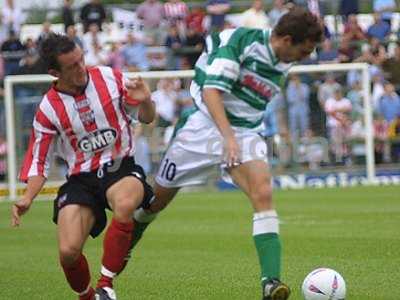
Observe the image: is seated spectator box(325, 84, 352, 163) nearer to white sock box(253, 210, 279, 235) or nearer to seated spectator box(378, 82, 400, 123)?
seated spectator box(378, 82, 400, 123)

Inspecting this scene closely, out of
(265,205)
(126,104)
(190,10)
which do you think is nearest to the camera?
(265,205)

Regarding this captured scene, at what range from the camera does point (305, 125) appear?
23.5 m

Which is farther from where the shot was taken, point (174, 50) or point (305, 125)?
point (174, 50)

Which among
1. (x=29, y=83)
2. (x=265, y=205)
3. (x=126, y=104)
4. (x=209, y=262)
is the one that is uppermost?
(x=126, y=104)

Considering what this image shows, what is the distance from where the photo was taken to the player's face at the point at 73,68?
8.39 m

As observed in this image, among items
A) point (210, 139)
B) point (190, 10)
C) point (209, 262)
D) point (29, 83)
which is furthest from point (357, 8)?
point (210, 139)

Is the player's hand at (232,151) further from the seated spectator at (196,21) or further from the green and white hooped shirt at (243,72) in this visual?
the seated spectator at (196,21)

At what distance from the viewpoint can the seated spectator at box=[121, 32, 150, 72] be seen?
2445 cm

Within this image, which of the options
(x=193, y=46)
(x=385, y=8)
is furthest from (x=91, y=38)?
(x=385, y=8)

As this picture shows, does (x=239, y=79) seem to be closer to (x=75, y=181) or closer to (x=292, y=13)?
(x=292, y=13)

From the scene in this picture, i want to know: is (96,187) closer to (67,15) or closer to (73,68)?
(73,68)

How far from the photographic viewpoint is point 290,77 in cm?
2359

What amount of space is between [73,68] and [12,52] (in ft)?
53.8

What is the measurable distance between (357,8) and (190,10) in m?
3.77
